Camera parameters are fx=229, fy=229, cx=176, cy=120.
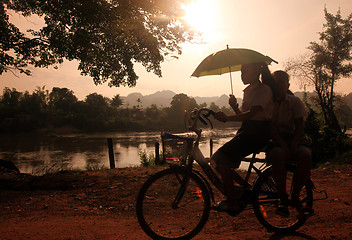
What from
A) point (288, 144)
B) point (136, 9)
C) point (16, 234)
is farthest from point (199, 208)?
point (136, 9)

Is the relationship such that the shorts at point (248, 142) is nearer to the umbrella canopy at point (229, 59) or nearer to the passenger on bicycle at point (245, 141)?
the passenger on bicycle at point (245, 141)

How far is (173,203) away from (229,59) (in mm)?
2167

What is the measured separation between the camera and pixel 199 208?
9.49 feet

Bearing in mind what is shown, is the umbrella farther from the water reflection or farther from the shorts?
the water reflection

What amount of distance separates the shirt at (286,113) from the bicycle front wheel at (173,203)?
1.25 meters

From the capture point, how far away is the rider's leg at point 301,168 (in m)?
2.80

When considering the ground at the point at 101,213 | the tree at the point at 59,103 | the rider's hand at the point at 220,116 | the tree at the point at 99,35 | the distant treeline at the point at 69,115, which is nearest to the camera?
the rider's hand at the point at 220,116

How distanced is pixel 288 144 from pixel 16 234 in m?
4.11

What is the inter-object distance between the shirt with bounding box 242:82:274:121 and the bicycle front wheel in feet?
3.61

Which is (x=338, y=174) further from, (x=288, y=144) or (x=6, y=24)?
(x=6, y=24)

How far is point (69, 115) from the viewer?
76125 mm

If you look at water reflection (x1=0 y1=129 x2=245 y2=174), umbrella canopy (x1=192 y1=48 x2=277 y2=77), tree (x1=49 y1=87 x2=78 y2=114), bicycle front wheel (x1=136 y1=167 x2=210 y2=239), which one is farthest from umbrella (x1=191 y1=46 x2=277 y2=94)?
tree (x1=49 y1=87 x2=78 y2=114)

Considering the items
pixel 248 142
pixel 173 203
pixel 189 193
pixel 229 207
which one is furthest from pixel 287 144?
pixel 173 203

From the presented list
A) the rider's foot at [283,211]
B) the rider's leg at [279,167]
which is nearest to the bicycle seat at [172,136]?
the rider's leg at [279,167]
